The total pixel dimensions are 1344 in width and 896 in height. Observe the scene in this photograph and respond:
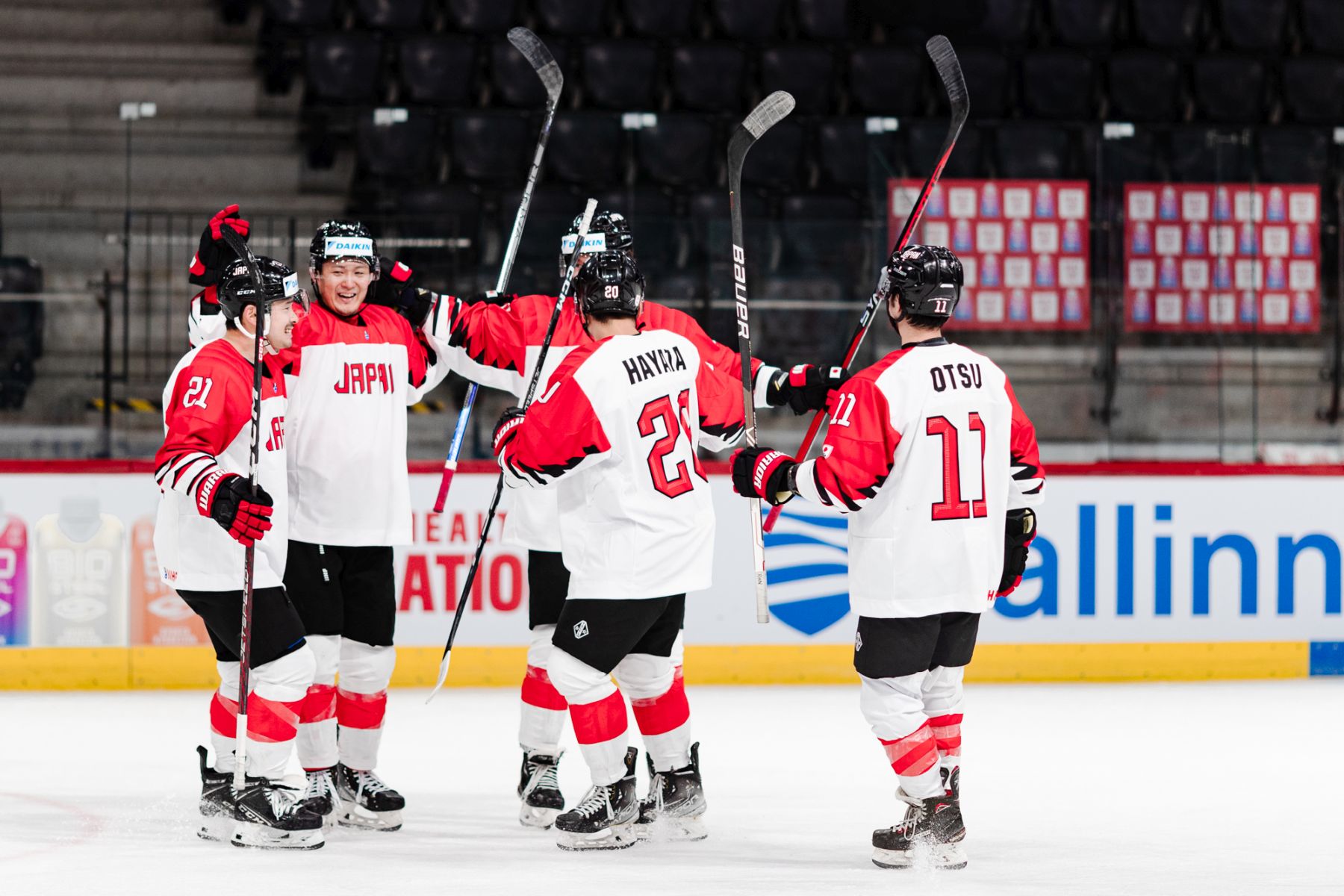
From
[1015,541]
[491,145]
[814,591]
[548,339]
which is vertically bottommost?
[814,591]

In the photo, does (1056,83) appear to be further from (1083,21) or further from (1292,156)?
(1292,156)

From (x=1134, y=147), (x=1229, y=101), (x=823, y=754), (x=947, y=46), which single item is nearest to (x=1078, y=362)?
(x=1134, y=147)

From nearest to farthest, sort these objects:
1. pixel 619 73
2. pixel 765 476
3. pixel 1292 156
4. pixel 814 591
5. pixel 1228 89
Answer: pixel 765 476, pixel 814 591, pixel 1292 156, pixel 619 73, pixel 1228 89

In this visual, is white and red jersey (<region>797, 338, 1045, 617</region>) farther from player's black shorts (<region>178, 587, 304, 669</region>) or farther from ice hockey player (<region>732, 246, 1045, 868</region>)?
player's black shorts (<region>178, 587, 304, 669</region>)

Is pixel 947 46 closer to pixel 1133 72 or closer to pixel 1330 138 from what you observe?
pixel 1330 138

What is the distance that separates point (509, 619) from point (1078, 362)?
254 cm

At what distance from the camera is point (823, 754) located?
5.07 meters

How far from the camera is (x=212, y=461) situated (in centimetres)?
359

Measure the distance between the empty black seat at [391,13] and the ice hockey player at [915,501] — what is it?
6.97 meters

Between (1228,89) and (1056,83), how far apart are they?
1082 millimetres

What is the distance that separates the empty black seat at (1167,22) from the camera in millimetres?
10617

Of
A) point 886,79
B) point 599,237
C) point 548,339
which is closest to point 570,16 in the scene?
point 886,79

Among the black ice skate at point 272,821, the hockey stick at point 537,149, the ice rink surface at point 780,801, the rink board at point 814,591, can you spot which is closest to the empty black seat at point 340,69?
the rink board at point 814,591

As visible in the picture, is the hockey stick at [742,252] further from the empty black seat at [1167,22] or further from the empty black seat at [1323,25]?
the empty black seat at [1323,25]
